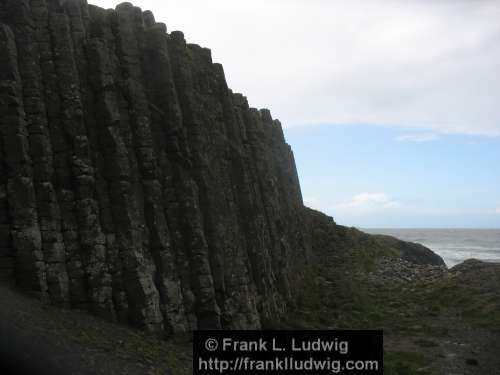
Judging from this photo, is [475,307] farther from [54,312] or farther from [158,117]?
[54,312]

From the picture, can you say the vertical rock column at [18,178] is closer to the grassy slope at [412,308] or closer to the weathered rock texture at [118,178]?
the weathered rock texture at [118,178]

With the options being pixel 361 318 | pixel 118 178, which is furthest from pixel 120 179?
pixel 361 318

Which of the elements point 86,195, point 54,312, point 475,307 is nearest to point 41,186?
point 86,195

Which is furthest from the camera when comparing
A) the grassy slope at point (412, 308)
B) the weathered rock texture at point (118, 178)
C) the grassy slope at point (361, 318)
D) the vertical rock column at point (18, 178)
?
the grassy slope at point (412, 308)

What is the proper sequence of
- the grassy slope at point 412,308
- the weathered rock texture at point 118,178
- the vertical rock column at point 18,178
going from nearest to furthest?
the vertical rock column at point 18,178, the weathered rock texture at point 118,178, the grassy slope at point 412,308

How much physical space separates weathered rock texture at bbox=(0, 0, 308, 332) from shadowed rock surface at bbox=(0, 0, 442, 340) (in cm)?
5

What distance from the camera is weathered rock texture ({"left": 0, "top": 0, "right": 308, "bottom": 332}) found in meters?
16.7

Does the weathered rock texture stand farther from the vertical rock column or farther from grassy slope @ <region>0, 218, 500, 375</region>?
grassy slope @ <region>0, 218, 500, 375</region>

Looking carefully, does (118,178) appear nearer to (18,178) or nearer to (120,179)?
(120,179)

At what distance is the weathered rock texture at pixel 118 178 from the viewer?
1666 cm

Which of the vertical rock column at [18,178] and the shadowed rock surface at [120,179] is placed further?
the shadowed rock surface at [120,179]

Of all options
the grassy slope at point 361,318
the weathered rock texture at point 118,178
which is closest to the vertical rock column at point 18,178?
the weathered rock texture at point 118,178

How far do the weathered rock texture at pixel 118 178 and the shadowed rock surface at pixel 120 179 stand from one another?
0.15 feet

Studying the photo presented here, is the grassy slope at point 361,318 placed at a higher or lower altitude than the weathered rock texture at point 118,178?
lower
